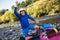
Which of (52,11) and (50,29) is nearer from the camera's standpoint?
(50,29)

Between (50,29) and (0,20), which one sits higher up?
(50,29)

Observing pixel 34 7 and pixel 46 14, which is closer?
pixel 46 14

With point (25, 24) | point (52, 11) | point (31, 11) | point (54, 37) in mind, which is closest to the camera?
point (54, 37)

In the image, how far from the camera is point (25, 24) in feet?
49.9

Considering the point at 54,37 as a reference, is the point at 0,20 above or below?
below

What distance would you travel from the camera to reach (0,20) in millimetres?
39938

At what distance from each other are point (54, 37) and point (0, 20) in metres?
26.2

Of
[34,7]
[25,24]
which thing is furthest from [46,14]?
[25,24]

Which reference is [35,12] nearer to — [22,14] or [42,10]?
[42,10]

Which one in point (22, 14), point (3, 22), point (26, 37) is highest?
point (22, 14)

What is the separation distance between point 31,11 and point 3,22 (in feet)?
13.1

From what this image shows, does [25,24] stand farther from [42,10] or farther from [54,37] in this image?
[42,10]

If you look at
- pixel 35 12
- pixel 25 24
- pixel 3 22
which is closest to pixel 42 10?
pixel 35 12

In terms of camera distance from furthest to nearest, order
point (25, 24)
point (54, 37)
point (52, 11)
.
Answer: point (52, 11)
point (25, 24)
point (54, 37)
